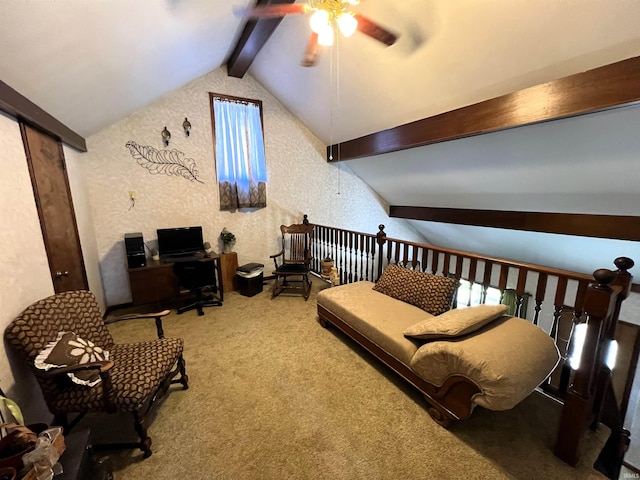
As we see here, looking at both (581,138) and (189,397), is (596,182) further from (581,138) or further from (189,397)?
(189,397)

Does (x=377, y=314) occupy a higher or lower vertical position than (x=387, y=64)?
lower

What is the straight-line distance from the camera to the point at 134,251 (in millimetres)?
3275

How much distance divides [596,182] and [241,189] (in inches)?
169

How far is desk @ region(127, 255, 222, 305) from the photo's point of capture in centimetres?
324

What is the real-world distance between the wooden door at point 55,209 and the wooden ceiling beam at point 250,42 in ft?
7.28

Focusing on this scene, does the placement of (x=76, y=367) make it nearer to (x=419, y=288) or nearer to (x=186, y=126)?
(x=419, y=288)

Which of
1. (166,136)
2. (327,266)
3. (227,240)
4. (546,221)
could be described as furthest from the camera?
(327,266)

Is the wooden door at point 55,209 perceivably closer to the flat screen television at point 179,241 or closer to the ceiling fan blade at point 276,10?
the flat screen television at point 179,241

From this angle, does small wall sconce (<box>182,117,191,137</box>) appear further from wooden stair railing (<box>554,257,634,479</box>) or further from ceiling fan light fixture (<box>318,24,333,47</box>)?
wooden stair railing (<box>554,257,634,479</box>)

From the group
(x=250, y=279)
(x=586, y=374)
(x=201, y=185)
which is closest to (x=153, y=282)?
(x=250, y=279)

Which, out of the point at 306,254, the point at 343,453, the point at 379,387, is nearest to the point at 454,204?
the point at 306,254

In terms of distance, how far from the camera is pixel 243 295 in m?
4.04

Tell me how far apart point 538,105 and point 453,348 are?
2062 millimetres

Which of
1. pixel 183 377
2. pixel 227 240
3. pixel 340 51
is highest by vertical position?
pixel 340 51
